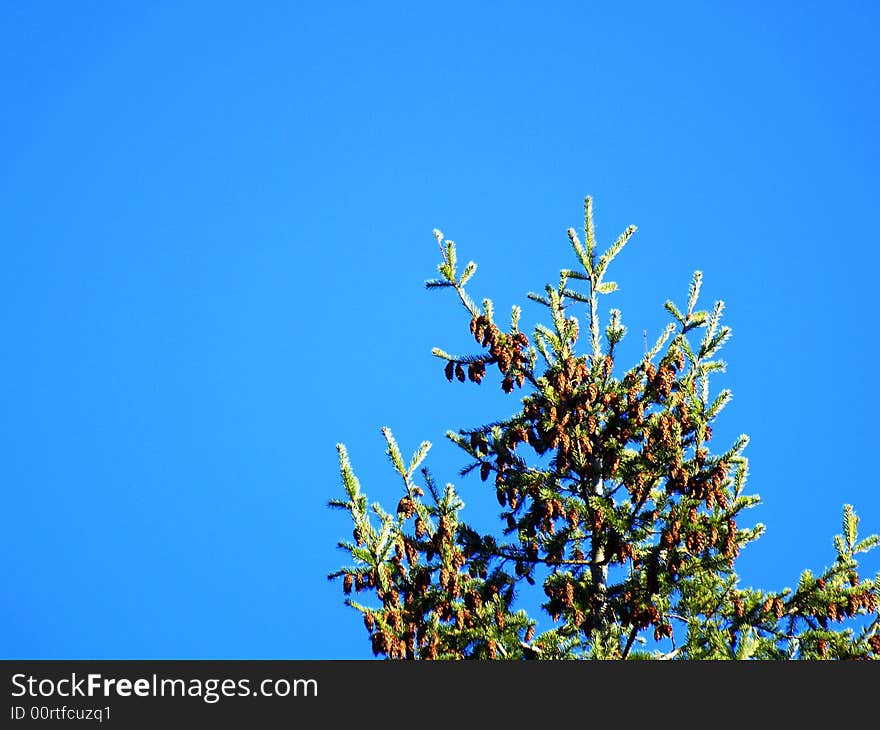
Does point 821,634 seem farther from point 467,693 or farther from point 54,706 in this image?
point 54,706

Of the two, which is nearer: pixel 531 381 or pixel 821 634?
pixel 821 634

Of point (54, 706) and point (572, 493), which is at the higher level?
point (572, 493)

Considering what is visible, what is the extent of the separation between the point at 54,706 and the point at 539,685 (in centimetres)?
403

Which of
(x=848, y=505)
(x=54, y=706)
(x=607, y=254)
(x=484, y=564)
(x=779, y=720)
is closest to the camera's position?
(x=779, y=720)

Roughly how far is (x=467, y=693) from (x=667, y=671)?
1623 mm

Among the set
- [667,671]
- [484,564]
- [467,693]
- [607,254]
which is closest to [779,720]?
[667,671]

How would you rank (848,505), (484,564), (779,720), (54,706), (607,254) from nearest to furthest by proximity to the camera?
1. (779,720)
2. (54,706)
3. (848,505)
4. (484,564)
5. (607,254)

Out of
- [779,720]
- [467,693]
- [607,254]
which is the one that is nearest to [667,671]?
[779,720]

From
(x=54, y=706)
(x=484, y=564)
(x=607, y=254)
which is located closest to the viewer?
(x=54, y=706)

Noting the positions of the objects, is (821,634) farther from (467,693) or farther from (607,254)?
(607,254)

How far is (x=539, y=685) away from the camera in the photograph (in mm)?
8461

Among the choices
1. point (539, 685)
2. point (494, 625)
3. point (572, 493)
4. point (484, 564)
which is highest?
point (572, 493)

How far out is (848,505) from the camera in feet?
32.6

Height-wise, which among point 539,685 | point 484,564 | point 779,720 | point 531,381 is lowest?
point 779,720
